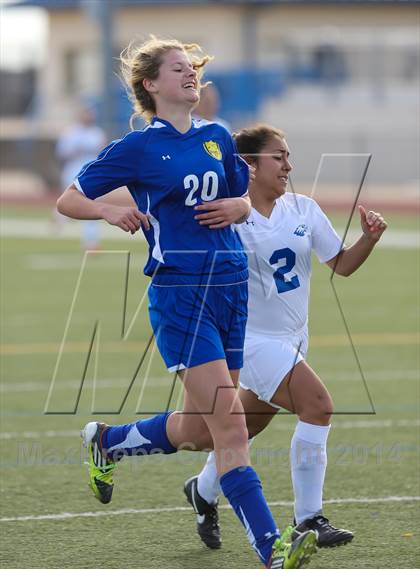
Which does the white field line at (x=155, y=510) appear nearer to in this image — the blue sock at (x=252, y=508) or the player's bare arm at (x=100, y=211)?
the blue sock at (x=252, y=508)

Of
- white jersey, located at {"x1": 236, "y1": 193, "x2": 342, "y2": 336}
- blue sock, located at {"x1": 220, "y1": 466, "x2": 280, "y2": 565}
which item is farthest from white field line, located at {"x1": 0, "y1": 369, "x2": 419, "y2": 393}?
blue sock, located at {"x1": 220, "y1": 466, "x2": 280, "y2": 565}

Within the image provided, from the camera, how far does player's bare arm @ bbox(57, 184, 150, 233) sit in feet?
17.0

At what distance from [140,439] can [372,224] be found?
1.38 m

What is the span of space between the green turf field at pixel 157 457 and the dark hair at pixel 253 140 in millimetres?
1744

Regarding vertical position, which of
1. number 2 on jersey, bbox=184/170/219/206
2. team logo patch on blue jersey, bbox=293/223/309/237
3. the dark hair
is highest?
the dark hair

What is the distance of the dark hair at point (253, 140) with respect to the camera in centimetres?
597

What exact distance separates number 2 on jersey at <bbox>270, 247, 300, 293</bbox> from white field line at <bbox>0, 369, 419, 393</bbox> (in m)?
4.37

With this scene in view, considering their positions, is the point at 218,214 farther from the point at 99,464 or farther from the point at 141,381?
the point at 141,381

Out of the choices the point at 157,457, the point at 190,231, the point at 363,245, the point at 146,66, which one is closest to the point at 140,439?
the point at 190,231

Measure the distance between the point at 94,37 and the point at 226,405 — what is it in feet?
154

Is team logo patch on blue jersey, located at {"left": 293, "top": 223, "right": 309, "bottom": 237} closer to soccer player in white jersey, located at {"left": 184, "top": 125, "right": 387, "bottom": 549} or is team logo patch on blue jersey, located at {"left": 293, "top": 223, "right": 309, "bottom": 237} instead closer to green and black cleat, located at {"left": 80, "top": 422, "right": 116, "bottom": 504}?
soccer player in white jersey, located at {"left": 184, "top": 125, "right": 387, "bottom": 549}

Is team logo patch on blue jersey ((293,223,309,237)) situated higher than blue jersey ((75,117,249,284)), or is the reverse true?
blue jersey ((75,117,249,284))

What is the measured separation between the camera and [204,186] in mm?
5352

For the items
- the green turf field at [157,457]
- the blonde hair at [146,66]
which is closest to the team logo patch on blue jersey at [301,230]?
the blonde hair at [146,66]
